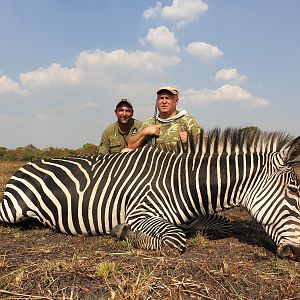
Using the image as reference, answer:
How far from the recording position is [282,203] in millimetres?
3203

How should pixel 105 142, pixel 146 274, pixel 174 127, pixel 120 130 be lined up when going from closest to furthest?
pixel 146 274 < pixel 174 127 < pixel 120 130 < pixel 105 142

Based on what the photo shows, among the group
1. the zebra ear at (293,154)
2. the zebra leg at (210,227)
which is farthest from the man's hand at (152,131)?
the zebra ear at (293,154)

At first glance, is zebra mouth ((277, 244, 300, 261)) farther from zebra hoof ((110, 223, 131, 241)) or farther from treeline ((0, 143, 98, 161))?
treeline ((0, 143, 98, 161))

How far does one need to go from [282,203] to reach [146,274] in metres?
1.44

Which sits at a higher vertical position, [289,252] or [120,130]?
[120,130]

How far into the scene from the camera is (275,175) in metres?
3.31

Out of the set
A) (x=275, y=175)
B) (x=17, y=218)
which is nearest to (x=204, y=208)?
(x=275, y=175)

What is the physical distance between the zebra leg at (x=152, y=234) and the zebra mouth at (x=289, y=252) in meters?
0.81

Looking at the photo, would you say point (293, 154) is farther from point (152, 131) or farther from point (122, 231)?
point (152, 131)

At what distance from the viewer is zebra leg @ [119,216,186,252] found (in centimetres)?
320

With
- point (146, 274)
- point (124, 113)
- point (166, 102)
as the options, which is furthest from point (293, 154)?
point (124, 113)

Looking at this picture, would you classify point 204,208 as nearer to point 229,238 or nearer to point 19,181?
point 229,238

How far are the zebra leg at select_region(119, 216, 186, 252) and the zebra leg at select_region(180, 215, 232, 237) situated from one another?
2.34 ft

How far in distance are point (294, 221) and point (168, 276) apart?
1333mm
